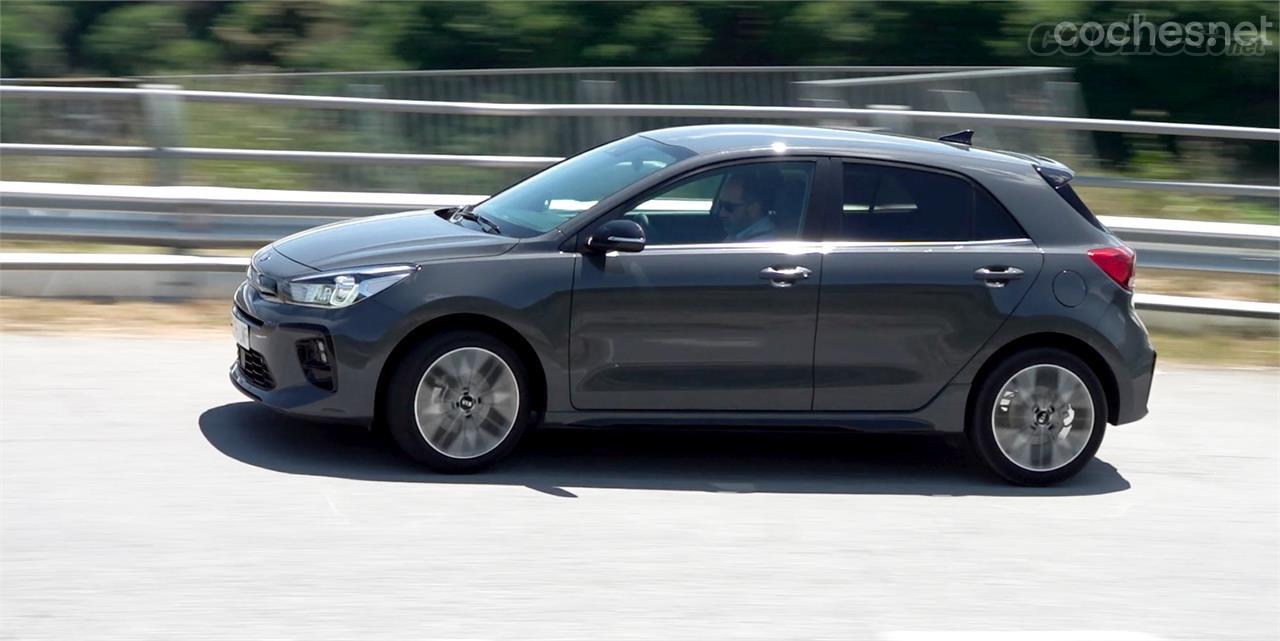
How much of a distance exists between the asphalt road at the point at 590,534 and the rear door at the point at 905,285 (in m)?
0.51

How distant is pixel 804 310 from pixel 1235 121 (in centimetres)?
1952

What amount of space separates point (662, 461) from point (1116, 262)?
2279 millimetres

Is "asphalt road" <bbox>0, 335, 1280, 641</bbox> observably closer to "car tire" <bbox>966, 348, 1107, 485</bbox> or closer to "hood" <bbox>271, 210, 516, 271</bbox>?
"car tire" <bbox>966, 348, 1107, 485</bbox>

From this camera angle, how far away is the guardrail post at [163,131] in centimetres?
1036

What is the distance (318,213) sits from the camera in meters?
10.6

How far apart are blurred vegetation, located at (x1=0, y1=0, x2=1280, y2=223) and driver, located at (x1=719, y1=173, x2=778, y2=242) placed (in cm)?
1641

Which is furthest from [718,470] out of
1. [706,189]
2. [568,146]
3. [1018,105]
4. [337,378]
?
[1018,105]

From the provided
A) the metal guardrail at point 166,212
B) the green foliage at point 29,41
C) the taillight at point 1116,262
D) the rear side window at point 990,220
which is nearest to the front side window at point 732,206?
the rear side window at point 990,220

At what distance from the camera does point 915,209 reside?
7.27 meters

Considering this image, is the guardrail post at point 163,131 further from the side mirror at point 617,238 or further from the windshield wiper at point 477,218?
the side mirror at point 617,238

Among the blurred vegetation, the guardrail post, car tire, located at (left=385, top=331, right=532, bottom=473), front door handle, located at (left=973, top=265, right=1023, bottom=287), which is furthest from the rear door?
the blurred vegetation

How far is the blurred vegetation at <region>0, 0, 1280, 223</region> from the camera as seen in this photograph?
23328mm

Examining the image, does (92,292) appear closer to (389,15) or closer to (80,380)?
(80,380)

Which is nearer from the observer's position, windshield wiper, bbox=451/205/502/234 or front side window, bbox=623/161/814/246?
front side window, bbox=623/161/814/246
